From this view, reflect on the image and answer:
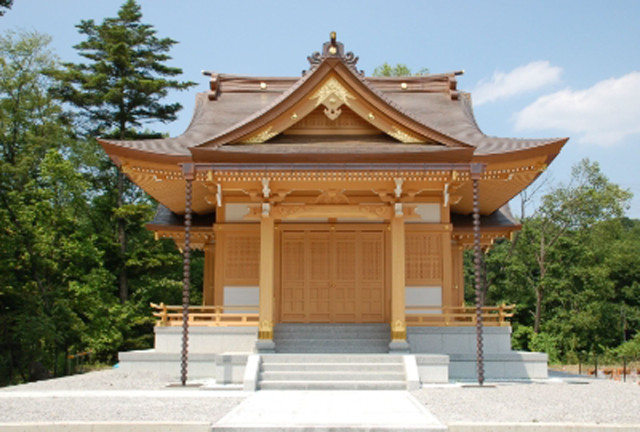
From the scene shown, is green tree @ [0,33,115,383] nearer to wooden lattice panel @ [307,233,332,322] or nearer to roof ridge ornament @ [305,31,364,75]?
wooden lattice panel @ [307,233,332,322]

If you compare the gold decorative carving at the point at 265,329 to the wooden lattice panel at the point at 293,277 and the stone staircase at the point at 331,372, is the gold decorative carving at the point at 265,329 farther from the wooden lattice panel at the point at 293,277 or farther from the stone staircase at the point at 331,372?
the wooden lattice panel at the point at 293,277

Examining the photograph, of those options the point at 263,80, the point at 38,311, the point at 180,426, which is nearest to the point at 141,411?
the point at 180,426

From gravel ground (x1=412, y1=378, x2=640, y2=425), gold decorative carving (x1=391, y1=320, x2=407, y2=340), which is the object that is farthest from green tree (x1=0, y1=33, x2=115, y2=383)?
gravel ground (x1=412, y1=378, x2=640, y2=425)

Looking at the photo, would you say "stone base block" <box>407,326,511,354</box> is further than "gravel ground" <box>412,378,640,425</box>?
Yes

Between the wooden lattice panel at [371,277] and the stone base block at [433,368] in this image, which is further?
the wooden lattice panel at [371,277]

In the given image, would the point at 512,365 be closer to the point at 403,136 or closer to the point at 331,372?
the point at 331,372

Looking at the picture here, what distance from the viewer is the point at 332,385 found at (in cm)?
1119

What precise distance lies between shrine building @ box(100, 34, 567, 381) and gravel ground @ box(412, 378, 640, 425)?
5.87 feet

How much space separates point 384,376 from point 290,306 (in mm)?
4096

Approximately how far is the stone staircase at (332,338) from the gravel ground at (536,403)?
8.64 feet

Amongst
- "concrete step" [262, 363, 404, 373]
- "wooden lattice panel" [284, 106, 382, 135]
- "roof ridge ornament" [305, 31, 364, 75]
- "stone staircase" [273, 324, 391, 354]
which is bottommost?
"concrete step" [262, 363, 404, 373]

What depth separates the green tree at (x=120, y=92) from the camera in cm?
3005

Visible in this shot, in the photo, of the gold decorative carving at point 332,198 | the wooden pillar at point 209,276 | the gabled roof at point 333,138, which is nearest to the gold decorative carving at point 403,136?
the gabled roof at point 333,138

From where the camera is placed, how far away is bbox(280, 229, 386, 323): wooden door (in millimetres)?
14977
